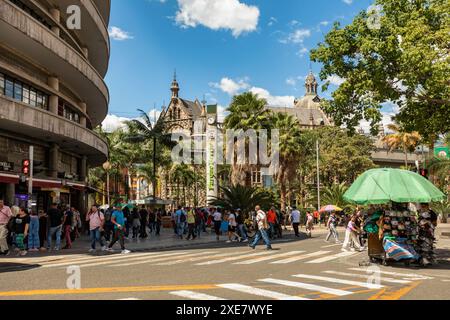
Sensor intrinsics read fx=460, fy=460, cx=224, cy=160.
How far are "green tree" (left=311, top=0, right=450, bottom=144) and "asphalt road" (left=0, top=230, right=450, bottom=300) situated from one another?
4932mm

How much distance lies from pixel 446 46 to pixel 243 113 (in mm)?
26134

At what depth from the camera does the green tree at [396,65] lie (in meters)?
13.4

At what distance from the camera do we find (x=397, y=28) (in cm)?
1404

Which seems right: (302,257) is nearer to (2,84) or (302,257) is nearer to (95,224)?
(95,224)

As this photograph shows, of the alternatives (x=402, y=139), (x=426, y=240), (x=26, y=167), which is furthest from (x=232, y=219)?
(x=402, y=139)

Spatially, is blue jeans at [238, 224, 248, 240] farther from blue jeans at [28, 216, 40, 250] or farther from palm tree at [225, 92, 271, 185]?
palm tree at [225, 92, 271, 185]

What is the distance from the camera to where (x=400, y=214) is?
12.1 m

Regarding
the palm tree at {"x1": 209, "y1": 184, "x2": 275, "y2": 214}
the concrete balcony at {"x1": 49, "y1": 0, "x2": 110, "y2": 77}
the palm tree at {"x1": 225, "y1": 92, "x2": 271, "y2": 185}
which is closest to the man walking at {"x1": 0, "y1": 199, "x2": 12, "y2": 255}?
the concrete balcony at {"x1": 49, "y1": 0, "x2": 110, "y2": 77}

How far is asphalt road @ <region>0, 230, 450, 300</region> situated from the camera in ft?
25.3

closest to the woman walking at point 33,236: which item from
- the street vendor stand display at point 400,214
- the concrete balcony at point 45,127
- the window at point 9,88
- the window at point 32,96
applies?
the concrete balcony at point 45,127

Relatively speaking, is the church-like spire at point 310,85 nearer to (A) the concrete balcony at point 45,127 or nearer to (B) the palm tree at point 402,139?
(B) the palm tree at point 402,139

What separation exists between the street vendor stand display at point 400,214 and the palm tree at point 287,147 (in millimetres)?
29116
